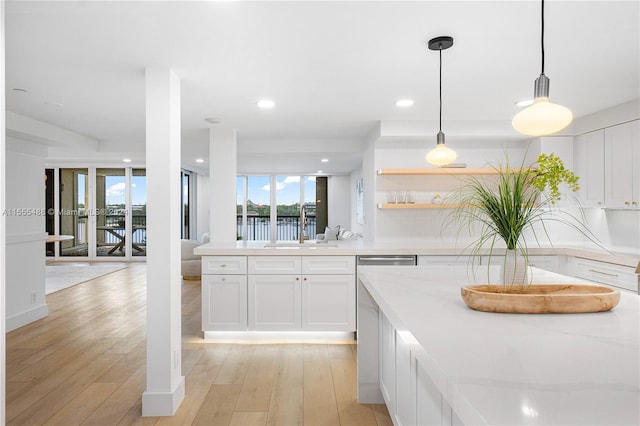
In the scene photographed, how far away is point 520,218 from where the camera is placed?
1680 mm

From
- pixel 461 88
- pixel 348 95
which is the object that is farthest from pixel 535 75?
pixel 348 95

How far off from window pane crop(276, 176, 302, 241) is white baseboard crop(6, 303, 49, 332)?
20.5ft

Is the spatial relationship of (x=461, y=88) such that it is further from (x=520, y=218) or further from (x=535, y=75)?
(x=520, y=218)

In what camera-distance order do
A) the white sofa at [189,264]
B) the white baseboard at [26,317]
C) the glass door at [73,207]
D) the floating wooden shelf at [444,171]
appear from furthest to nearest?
the glass door at [73,207] → the white sofa at [189,264] → the floating wooden shelf at [444,171] → the white baseboard at [26,317]

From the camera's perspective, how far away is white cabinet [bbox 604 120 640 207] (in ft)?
11.6

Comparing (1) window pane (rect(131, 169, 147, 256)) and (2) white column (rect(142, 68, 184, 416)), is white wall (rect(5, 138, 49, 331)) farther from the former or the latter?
(1) window pane (rect(131, 169, 147, 256))

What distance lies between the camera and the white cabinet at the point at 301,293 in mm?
3945

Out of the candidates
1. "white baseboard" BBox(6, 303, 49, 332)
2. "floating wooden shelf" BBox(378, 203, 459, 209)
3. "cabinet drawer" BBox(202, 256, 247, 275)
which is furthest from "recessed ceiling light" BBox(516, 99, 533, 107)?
"white baseboard" BBox(6, 303, 49, 332)

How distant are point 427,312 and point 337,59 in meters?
1.73

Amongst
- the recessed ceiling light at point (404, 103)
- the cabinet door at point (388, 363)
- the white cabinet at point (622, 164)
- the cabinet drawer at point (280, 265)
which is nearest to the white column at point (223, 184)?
the cabinet drawer at point (280, 265)

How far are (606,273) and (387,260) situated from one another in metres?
1.84

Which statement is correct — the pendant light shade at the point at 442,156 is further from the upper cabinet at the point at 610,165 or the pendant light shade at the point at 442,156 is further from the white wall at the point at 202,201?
the white wall at the point at 202,201

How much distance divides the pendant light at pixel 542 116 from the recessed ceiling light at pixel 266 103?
2391 millimetres

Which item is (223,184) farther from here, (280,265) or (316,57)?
(316,57)
